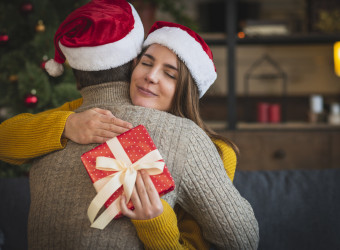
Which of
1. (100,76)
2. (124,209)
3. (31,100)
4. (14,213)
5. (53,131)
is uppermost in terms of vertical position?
(100,76)

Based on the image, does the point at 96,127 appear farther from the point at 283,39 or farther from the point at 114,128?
the point at 283,39

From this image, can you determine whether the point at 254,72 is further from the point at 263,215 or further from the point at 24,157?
the point at 24,157

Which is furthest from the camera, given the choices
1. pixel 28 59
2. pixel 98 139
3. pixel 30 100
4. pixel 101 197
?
pixel 28 59

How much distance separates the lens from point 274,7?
3.60 meters

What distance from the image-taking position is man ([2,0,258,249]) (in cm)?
85

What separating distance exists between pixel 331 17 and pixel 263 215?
200 cm

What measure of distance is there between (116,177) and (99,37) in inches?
17.1

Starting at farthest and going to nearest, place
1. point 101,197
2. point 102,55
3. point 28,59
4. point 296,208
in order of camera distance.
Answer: point 28,59, point 296,208, point 102,55, point 101,197

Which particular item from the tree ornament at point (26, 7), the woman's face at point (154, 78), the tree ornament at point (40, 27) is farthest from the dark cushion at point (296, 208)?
the tree ornament at point (26, 7)

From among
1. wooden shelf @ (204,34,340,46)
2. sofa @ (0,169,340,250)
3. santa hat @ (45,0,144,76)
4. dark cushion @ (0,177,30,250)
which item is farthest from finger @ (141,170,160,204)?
wooden shelf @ (204,34,340,46)

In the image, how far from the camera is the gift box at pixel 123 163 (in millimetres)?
815

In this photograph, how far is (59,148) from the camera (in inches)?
37.4

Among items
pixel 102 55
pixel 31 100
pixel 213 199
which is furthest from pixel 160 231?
pixel 31 100

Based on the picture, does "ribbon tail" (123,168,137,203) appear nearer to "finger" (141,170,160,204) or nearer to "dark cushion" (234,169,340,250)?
"finger" (141,170,160,204)
